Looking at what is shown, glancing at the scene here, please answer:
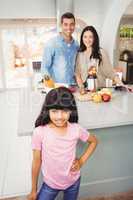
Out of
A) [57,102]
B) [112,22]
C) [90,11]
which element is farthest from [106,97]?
[90,11]

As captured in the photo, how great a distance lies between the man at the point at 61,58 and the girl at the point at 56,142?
Answer: 4.58 ft

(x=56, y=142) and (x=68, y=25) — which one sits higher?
(x=68, y=25)

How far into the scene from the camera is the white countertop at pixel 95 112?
1477 mm

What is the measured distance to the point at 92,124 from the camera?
1.47m

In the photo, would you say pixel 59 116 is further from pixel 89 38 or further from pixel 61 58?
pixel 61 58

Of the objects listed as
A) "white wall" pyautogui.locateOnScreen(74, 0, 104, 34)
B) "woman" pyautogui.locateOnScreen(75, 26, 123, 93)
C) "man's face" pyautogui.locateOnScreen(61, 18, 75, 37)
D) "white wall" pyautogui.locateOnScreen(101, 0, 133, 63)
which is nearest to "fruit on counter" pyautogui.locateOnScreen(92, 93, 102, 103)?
"woman" pyautogui.locateOnScreen(75, 26, 123, 93)

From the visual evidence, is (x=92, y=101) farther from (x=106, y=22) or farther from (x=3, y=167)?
(x=106, y=22)

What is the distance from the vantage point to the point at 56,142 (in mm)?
1212

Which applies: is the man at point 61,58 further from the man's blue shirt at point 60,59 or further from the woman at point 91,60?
the woman at point 91,60

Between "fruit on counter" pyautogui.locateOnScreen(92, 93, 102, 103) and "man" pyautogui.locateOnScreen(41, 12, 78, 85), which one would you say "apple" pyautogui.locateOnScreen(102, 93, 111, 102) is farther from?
"man" pyautogui.locateOnScreen(41, 12, 78, 85)

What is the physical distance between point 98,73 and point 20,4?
157 inches

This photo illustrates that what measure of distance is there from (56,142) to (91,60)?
1206 millimetres

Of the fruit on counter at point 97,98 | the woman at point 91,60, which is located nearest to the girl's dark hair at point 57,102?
the fruit on counter at point 97,98

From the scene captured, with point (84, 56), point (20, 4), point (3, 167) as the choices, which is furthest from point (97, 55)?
point (20, 4)
